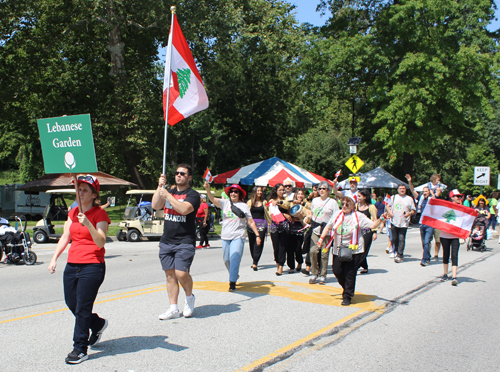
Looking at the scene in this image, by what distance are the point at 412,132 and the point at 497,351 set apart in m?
25.3

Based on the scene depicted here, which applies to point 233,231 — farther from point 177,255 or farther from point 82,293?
point 82,293

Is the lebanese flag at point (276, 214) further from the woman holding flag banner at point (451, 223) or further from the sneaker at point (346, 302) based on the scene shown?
the sneaker at point (346, 302)

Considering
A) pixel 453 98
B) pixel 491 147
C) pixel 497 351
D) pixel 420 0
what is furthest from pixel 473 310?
pixel 491 147

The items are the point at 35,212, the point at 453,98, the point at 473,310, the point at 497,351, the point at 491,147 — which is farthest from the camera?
the point at 491,147

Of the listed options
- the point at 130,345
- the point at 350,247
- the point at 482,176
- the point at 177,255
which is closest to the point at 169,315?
the point at 177,255

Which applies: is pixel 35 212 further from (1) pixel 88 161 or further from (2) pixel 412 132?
(1) pixel 88 161

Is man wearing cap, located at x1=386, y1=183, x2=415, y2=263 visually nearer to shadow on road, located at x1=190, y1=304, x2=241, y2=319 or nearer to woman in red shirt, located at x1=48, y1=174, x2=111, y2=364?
shadow on road, located at x1=190, y1=304, x2=241, y2=319

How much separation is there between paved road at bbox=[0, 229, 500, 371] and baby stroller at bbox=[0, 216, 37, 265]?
1831mm

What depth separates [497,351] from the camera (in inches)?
214

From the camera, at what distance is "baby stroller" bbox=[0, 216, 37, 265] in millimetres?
12102

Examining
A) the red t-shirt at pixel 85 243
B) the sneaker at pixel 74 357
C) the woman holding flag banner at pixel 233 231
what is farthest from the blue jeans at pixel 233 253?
the sneaker at pixel 74 357

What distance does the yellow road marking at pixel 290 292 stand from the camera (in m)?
7.59

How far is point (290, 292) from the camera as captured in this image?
8.45m

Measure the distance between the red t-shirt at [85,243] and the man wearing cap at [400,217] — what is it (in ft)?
31.3
